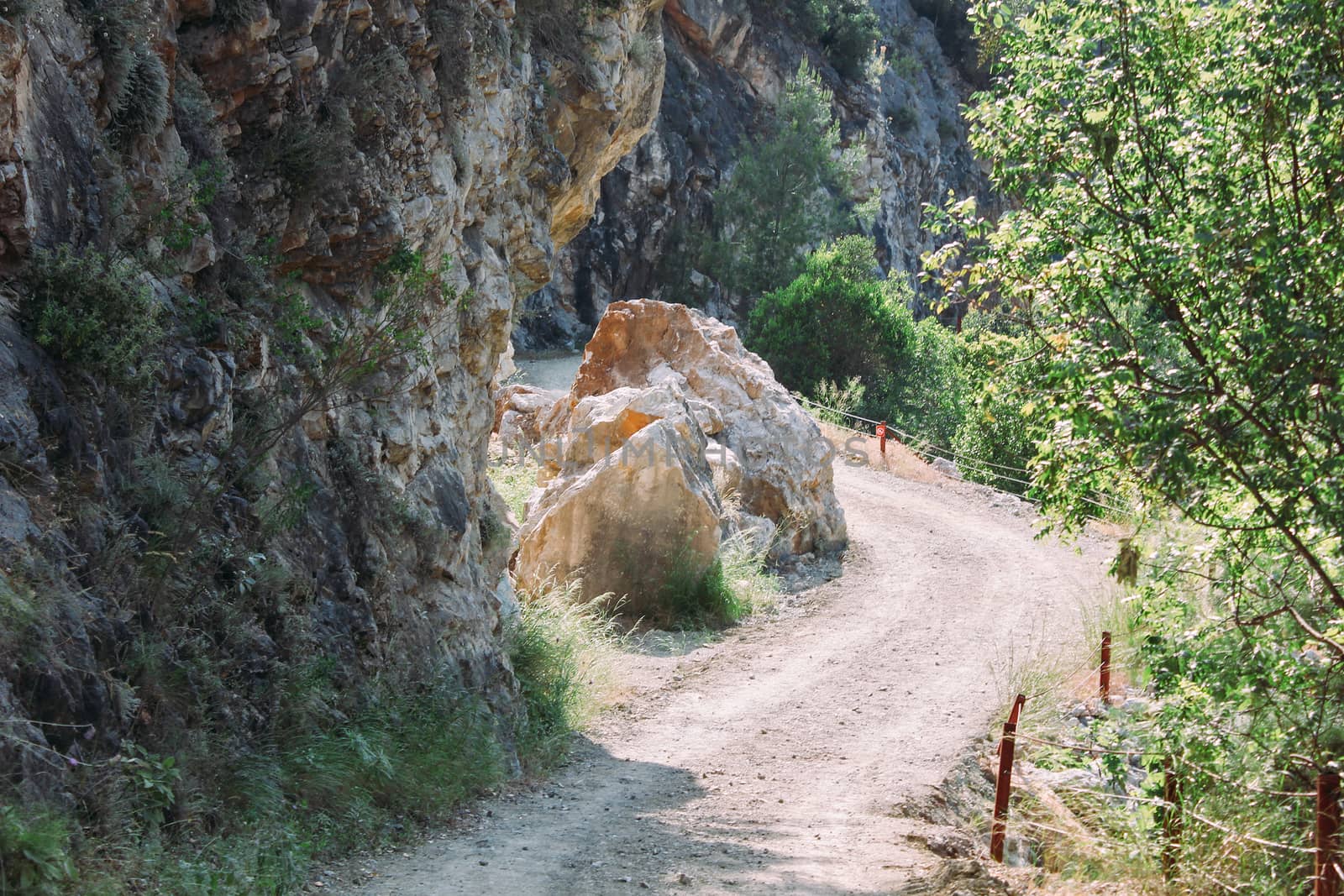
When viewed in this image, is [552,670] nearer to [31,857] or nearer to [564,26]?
[564,26]

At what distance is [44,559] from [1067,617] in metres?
12.9

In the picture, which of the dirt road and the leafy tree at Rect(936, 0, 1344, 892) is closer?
the leafy tree at Rect(936, 0, 1344, 892)

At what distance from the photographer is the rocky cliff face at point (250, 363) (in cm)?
524

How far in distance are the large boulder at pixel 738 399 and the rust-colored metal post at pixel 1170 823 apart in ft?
38.3

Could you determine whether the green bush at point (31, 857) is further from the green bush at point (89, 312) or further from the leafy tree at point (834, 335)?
the leafy tree at point (834, 335)

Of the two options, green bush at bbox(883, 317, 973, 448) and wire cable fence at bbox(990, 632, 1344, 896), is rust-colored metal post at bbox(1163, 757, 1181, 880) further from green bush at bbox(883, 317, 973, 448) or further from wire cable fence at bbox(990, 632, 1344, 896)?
green bush at bbox(883, 317, 973, 448)

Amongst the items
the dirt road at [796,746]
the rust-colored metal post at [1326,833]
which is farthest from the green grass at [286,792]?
the rust-colored metal post at [1326,833]

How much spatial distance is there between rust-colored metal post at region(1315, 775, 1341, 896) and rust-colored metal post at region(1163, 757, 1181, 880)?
3.26 ft

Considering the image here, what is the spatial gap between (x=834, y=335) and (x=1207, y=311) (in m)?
27.4

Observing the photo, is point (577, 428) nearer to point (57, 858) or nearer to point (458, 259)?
point (458, 259)

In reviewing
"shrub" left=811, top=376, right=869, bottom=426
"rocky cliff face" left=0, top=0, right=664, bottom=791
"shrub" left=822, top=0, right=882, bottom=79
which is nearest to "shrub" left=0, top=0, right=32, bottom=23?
"rocky cliff face" left=0, top=0, right=664, bottom=791

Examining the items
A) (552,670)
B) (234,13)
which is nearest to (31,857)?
(234,13)

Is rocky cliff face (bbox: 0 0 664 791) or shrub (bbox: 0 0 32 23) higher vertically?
shrub (bbox: 0 0 32 23)

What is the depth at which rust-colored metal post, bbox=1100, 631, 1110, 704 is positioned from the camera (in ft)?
34.8
